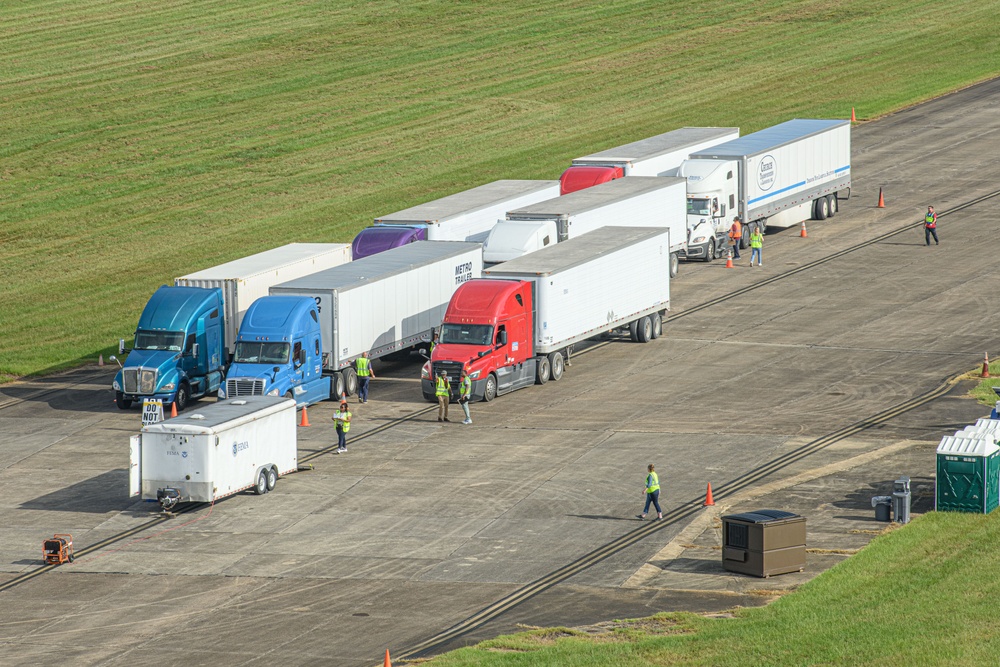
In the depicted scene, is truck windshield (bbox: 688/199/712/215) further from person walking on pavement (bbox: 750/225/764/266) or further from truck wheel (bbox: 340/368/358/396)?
truck wheel (bbox: 340/368/358/396)

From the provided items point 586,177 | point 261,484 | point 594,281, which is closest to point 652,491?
point 261,484

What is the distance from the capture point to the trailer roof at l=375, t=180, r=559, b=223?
60719 mm

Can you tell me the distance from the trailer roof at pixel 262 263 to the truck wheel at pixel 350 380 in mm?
4916

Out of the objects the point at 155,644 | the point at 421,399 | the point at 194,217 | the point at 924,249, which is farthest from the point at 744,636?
the point at 194,217

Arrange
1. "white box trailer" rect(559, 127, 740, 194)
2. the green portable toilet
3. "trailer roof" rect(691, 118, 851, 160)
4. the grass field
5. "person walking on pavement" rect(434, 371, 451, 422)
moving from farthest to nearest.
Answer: the grass field, "white box trailer" rect(559, 127, 740, 194), "trailer roof" rect(691, 118, 851, 160), "person walking on pavement" rect(434, 371, 451, 422), the green portable toilet

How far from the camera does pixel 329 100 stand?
95938 millimetres

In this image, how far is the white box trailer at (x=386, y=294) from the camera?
50.8m

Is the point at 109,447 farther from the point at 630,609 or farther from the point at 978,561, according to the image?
the point at 978,561

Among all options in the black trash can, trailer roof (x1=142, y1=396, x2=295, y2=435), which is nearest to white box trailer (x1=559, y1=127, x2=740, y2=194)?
trailer roof (x1=142, y1=396, x2=295, y2=435)

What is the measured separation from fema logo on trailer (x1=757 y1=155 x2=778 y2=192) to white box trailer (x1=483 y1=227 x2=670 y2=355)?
1192 centimetres

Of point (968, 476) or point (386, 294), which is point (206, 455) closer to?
point (386, 294)

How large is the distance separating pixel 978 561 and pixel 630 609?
745 cm

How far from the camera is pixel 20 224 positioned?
7838 cm

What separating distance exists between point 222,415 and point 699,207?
30.6 meters
